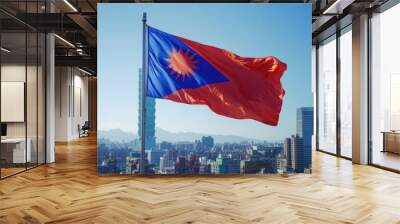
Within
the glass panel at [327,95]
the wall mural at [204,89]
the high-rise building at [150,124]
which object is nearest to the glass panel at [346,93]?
the glass panel at [327,95]

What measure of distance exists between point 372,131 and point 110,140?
17.7ft

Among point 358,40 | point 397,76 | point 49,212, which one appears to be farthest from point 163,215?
point 358,40

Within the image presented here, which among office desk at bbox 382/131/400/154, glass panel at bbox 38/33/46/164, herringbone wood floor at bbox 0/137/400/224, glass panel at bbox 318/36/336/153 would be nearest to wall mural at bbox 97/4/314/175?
herringbone wood floor at bbox 0/137/400/224

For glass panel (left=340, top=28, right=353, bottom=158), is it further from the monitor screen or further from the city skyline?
the monitor screen

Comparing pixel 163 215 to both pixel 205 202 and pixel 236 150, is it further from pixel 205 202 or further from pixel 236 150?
pixel 236 150

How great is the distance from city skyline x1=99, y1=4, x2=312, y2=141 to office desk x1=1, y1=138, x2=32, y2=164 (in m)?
1.70

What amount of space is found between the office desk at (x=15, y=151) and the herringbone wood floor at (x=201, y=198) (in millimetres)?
412

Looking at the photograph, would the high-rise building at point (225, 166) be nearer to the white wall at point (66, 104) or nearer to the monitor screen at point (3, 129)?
the monitor screen at point (3, 129)

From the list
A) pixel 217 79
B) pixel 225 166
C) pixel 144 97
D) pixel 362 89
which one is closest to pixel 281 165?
pixel 225 166

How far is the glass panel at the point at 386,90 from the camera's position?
7098 millimetres

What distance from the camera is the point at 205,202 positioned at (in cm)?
457

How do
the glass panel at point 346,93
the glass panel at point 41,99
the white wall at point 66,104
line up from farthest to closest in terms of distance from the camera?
the white wall at point 66,104 < the glass panel at point 346,93 < the glass panel at point 41,99

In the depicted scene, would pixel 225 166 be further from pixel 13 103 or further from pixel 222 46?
pixel 13 103

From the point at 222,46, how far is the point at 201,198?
2.88 meters
